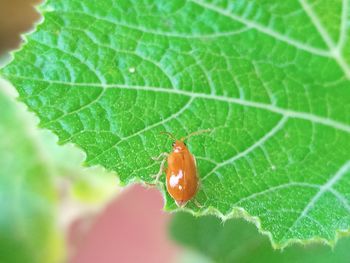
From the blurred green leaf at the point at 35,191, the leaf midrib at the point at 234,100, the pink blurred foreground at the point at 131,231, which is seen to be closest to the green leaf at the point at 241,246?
the blurred green leaf at the point at 35,191

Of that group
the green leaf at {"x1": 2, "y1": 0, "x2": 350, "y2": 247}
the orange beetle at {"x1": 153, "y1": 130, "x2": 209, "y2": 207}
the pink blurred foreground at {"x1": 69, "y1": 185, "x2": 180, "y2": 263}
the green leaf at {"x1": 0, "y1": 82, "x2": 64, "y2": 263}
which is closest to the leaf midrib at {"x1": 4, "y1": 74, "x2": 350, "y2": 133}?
the green leaf at {"x1": 2, "y1": 0, "x2": 350, "y2": 247}

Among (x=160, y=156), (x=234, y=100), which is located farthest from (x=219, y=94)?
(x=160, y=156)

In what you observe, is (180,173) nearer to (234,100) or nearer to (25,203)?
(234,100)

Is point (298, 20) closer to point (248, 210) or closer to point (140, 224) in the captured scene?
point (248, 210)

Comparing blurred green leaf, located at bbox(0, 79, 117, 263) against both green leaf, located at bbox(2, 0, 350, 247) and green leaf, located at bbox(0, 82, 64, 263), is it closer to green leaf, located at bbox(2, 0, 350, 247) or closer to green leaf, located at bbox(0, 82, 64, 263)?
green leaf, located at bbox(0, 82, 64, 263)

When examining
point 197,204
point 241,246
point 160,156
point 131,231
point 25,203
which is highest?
point 160,156

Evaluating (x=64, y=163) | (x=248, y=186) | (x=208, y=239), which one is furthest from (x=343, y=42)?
(x=64, y=163)
